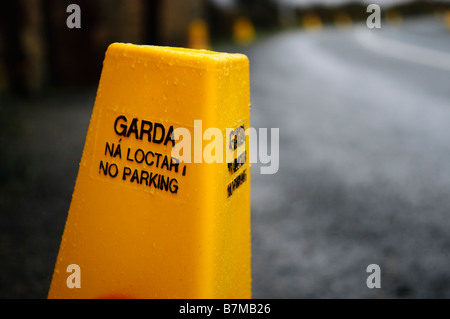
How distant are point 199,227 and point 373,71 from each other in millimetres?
8568

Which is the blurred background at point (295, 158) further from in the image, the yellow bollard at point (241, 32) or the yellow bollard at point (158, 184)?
the yellow bollard at point (241, 32)

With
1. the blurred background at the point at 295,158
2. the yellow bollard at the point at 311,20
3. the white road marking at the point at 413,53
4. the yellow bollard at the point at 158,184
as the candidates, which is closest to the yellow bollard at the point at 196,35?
the blurred background at the point at 295,158

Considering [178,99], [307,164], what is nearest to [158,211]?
[178,99]

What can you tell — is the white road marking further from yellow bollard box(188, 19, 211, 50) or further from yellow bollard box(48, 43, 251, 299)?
yellow bollard box(48, 43, 251, 299)

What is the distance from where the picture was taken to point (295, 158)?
4297 mm

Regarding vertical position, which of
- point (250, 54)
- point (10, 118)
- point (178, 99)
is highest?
point (250, 54)

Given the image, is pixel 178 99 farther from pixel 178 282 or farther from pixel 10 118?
pixel 10 118

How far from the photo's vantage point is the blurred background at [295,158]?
249cm

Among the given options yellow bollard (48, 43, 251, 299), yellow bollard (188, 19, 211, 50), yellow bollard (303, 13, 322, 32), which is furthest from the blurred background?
yellow bollard (303, 13, 322, 32)

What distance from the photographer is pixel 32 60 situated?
5391mm

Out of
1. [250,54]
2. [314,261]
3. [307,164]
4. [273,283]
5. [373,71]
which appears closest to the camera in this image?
[273,283]

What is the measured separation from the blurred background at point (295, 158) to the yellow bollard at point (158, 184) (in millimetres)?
693

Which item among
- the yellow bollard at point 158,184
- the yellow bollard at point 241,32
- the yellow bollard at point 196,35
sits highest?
the yellow bollard at point 241,32

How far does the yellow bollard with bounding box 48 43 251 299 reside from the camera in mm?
1498
